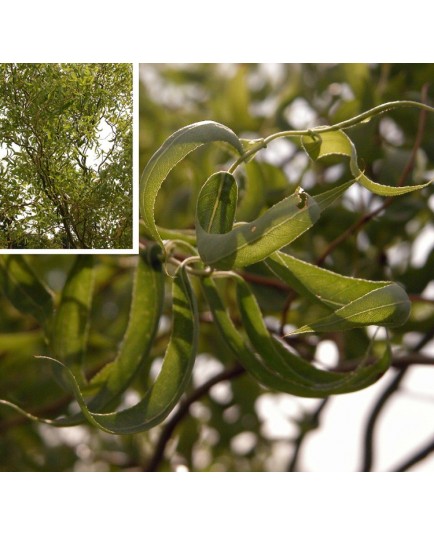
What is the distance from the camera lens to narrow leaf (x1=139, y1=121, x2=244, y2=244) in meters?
0.56

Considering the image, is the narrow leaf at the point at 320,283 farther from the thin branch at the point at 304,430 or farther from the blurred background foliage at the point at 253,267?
the thin branch at the point at 304,430

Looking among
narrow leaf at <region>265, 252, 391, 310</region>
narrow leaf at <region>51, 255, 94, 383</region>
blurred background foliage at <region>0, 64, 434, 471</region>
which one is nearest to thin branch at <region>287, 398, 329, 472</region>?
blurred background foliage at <region>0, 64, 434, 471</region>

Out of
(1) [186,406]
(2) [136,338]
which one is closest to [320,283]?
(2) [136,338]

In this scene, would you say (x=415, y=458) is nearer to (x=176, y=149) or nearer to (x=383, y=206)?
(x=383, y=206)

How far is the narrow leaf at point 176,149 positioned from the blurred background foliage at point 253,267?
0.23m

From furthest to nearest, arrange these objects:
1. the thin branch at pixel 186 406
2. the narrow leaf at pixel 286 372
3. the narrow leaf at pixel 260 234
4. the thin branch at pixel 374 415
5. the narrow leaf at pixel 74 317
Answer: the thin branch at pixel 374 415
the thin branch at pixel 186 406
the narrow leaf at pixel 74 317
the narrow leaf at pixel 286 372
the narrow leaf at pixel 260 234

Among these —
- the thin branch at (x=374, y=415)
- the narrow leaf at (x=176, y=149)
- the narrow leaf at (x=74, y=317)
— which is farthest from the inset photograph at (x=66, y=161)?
the thin branch at (x=374, y=415)

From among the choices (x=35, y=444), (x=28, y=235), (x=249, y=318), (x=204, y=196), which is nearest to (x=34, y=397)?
(x=35, y=444)

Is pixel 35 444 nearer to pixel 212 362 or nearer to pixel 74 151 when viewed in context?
pixel 212 362

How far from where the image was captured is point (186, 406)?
1.03m

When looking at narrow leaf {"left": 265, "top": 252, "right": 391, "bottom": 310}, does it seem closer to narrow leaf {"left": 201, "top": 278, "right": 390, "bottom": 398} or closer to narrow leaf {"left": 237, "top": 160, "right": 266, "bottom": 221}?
narrow leaf {"left": 201, "top": 278, "right": 390, "bottom": 398}

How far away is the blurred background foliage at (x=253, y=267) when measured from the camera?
1012 millimetres

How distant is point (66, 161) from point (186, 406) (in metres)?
0.35

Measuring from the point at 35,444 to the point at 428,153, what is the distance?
0.69 m
